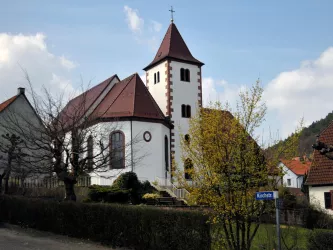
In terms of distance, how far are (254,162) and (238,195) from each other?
85 cm

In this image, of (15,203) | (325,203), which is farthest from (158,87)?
(15,203)

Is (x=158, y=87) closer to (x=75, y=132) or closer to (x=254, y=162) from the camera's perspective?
(x=75, y=132)

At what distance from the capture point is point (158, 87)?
110 feet

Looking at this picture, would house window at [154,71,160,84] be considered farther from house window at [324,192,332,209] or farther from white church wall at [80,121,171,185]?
house window at [324,192,332,209]

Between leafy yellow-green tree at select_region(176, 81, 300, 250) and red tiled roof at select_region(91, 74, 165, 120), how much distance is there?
60.6ft

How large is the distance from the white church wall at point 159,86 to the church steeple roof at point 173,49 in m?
0.54

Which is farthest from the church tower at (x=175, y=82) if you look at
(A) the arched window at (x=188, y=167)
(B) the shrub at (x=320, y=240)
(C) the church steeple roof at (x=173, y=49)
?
(B) the shrub at (x=320, y=240)

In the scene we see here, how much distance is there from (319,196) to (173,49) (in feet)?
54.7

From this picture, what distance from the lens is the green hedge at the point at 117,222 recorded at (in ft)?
35.7

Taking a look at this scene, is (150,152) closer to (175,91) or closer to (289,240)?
(175,91)

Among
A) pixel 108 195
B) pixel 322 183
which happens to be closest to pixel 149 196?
pixel 108 195

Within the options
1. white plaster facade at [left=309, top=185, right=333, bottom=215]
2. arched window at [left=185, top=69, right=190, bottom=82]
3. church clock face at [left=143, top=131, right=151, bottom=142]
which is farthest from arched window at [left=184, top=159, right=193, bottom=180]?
arched window at [left=185, top=69, right=190, bottom=82]

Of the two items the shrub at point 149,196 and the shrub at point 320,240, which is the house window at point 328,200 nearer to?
the shrub at point 149,196

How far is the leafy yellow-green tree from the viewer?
30.3ft
